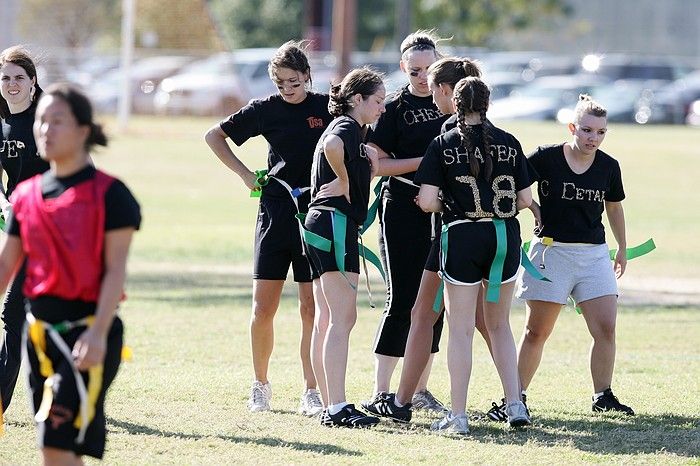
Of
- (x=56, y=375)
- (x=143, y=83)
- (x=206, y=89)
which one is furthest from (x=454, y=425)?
(x=143, y=83)

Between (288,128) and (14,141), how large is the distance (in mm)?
1478

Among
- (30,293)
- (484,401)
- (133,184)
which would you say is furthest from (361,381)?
(133,184)

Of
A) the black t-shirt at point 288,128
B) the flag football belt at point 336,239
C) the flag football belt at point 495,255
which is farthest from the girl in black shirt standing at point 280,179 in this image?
the flag football belt at point 495,255

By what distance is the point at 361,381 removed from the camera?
8.17m

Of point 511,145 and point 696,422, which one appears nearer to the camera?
point 511,145

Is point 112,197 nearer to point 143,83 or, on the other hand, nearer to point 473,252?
point 473,252

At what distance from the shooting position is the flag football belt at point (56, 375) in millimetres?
4512

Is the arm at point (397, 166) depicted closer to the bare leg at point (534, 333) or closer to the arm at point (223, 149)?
the arm at point (223, 149)

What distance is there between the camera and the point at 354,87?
21.5 feet

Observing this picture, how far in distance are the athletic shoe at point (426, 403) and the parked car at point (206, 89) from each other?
2982 cm

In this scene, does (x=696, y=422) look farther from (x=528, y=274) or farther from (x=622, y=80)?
(x=622, y=80)

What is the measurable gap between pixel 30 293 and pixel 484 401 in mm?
3544

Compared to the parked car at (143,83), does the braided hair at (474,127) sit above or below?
below

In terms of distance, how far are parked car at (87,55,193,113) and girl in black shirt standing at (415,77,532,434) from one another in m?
32.9
